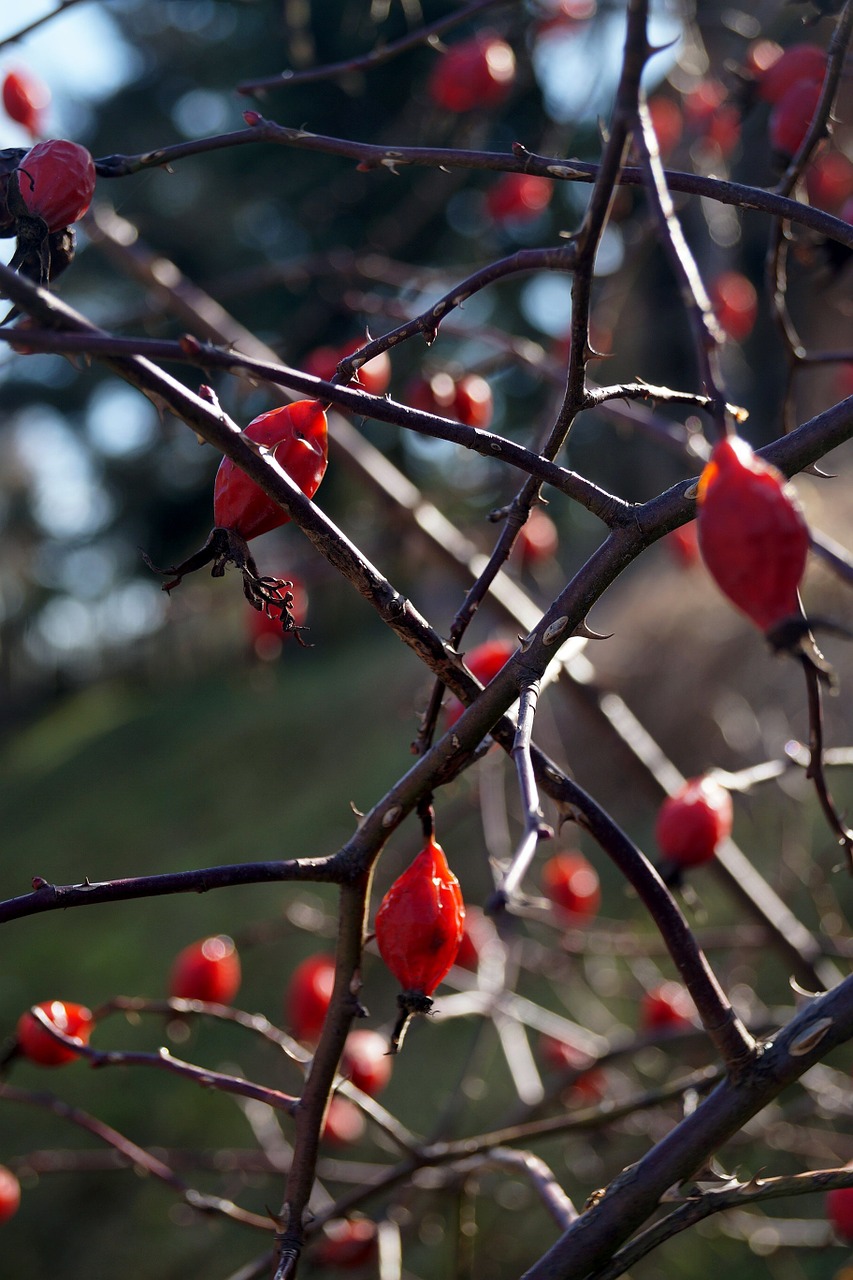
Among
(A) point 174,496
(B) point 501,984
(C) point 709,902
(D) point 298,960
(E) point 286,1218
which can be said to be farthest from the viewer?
(A) point 174,496

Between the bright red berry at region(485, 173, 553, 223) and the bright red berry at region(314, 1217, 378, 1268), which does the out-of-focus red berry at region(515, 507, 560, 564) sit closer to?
the bright red berry at region(485, 173, 553, 223)

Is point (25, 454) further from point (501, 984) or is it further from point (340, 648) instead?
point (501, 984)

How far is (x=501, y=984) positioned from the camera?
1.99 metres

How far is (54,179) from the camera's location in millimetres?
949

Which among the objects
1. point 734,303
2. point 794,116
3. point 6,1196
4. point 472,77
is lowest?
point 6,1196

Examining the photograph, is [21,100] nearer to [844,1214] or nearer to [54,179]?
[54,179]

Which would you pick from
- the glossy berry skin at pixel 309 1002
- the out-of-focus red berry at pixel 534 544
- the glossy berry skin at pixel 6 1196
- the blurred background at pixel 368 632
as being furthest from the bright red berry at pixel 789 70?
the glossy berry skin at pixel 6 1196

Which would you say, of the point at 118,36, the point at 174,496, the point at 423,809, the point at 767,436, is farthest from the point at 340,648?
the point at 423,809

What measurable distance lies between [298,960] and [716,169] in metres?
4.02

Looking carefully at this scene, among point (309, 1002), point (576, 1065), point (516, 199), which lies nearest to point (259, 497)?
point (309, 1002)

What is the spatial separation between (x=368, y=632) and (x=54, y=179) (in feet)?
37.8

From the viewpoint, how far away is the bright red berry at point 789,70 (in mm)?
1643

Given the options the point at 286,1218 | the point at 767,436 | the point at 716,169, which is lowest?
the point at 286,1218

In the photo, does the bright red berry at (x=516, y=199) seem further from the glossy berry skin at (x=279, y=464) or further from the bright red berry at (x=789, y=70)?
the glossy berry skin at (x=279, y=464)
